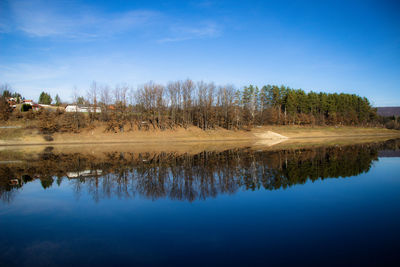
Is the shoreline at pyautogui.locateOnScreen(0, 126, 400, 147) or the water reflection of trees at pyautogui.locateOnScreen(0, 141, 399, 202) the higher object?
the shoreline at pyautogui.locateOnScreen(0, 126, 400, 147)

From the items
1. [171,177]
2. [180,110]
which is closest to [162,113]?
[180,110]

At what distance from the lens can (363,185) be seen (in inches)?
573

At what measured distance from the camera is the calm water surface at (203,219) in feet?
22.5

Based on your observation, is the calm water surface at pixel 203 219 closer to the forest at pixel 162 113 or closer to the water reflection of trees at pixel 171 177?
the water reflection of trees at pixel 171 177

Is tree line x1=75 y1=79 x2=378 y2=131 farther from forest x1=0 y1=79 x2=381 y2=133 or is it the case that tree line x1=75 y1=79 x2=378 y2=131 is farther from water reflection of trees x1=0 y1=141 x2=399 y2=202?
water reflection of trees x1=0 y1=141 x2=399 y2=202

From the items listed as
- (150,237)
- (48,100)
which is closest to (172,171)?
(150,237)

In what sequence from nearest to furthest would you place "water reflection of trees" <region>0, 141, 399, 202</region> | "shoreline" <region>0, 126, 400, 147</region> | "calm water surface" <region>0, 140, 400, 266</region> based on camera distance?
1. "calm water surface" <region>0, 140, 400, 266</region>
2. "water reflection of trees" <region>0, 141, 399, 202</region>
3. "shoreline" <region>0, 126, 400, 147</region>

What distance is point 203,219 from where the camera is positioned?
9.41 m

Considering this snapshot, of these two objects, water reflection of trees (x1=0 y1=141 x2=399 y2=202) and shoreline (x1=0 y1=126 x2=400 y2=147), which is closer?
water reflection of trees (x1=0 y1=141 x2=399 y2=202)

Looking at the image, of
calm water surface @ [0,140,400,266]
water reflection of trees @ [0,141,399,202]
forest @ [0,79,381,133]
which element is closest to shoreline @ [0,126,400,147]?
forest @ [0,79,381,133]

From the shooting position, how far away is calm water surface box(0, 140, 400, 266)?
22.5 feet

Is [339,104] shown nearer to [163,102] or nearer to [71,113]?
[163,102]

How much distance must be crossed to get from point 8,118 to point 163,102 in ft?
123

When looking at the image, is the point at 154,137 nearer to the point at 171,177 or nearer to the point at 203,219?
the point at 171,177
